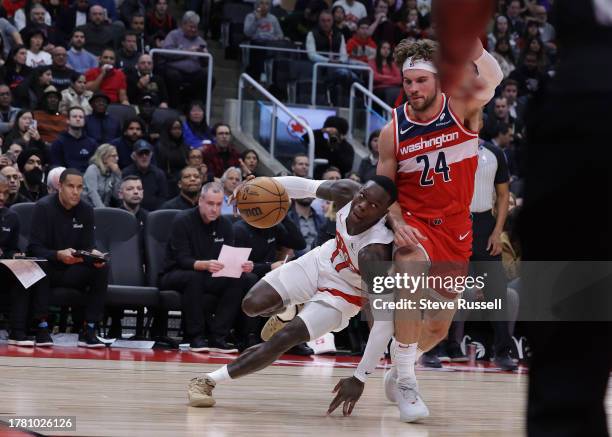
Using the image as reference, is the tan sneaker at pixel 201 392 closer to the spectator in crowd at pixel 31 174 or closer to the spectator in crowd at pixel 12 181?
the spectator in crowd at pixel 12 181

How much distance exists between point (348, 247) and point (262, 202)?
543 millimetres

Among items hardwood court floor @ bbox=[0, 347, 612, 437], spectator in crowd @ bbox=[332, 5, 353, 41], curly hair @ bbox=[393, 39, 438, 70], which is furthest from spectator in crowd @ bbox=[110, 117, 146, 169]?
curly hair @ bbox=[393, 39, 438, 70]

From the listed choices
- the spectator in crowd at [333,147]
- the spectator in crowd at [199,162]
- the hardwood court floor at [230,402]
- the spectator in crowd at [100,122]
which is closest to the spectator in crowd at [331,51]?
the spectator in crowd at [333,147]

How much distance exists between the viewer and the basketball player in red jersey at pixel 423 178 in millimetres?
5621

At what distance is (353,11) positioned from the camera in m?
17.4

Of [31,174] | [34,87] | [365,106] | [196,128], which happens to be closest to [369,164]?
[365,106]

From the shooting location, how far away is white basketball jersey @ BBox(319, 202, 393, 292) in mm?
5766

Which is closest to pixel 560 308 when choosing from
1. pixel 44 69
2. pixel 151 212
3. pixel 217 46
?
pixel 151 212

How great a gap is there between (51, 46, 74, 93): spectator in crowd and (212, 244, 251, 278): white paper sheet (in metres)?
4.05

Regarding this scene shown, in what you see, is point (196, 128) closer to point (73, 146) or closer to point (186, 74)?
point (186, 74)

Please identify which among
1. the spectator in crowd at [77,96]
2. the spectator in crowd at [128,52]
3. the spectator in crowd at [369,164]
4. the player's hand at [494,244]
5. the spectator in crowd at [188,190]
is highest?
the spectator in crowd at [128,52]

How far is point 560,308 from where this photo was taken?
2.23m

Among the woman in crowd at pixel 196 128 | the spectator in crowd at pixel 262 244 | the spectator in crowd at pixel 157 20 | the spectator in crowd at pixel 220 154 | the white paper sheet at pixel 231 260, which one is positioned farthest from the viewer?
the spectator in crowd at pixel 157 20

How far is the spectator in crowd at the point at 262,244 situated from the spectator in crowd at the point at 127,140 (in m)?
1.94
